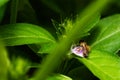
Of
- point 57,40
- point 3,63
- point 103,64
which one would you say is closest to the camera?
point 3,63

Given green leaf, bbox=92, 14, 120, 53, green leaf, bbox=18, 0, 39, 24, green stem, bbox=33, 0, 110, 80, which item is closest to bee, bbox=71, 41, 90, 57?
green leaf, bbox=92, 14, 120, 53

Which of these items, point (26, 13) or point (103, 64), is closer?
point (103, 64)

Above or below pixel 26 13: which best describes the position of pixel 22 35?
below

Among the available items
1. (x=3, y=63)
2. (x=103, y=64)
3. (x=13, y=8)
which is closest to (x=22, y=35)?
(x=13, y=8)

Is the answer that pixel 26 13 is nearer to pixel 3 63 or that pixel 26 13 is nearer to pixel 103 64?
pixel 103 64

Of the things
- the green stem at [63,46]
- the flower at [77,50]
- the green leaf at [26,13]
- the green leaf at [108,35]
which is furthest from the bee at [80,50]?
the green stem at [63,46]

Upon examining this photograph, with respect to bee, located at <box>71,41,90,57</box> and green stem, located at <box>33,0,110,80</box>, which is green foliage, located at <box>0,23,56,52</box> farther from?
green stem, located at <box>33,0,110,80</box>

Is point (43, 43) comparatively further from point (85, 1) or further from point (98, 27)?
point (85, 1)
